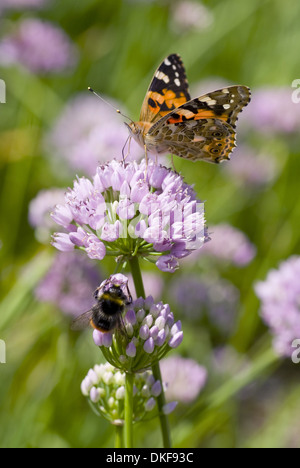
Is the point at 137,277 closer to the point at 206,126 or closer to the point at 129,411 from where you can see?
the point at 129,411

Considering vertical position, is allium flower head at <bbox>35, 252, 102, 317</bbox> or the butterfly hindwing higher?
the butterfly hindwing

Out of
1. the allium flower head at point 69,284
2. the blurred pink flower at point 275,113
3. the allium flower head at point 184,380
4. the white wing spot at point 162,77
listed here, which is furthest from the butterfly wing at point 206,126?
the blurred pink flower at point 275,113

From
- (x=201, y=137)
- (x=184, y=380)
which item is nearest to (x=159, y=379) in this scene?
(x=201, y=137)

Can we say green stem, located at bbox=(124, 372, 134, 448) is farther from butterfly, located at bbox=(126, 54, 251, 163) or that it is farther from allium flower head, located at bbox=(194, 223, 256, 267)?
allium flower head, located at bbox=(194, 223, 256, 267)

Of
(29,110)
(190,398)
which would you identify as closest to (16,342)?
(190,398)

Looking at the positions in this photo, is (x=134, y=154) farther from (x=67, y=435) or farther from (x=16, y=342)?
(x=67, y=435)

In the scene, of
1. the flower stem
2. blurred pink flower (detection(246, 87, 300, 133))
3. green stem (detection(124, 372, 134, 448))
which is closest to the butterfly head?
the flower stem
